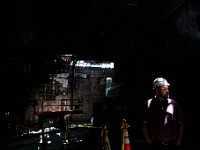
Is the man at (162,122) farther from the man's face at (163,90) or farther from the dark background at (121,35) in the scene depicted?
the dark background at (121,35)

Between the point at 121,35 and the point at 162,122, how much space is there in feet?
22.5

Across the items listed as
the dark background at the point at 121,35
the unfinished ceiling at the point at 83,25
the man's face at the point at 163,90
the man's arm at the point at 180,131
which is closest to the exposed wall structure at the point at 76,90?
the dark background at the point at 121,35

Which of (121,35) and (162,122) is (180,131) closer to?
(162,122)

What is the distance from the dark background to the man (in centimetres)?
380

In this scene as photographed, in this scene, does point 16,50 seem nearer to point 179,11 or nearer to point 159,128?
point 159,128

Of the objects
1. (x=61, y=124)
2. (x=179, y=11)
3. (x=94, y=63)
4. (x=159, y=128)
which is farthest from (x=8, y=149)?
(x=94, y=63)

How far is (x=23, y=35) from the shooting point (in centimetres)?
848

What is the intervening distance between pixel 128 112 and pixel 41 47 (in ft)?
20.1

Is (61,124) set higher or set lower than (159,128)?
lower

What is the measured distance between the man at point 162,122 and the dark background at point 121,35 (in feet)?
12.5

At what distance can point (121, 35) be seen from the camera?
11.1m

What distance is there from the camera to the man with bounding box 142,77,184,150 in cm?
488

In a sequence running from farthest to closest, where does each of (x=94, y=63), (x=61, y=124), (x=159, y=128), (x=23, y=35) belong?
(x=94, y=63) → (x=61, y=124) → (x=23, y=35) → (x=159, y=128)

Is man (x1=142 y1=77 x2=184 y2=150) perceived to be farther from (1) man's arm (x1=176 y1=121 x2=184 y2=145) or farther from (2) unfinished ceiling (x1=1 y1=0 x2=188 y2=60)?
(2) unfinished ceiling (x1=1 y1=0 x2=188 y2=60)
